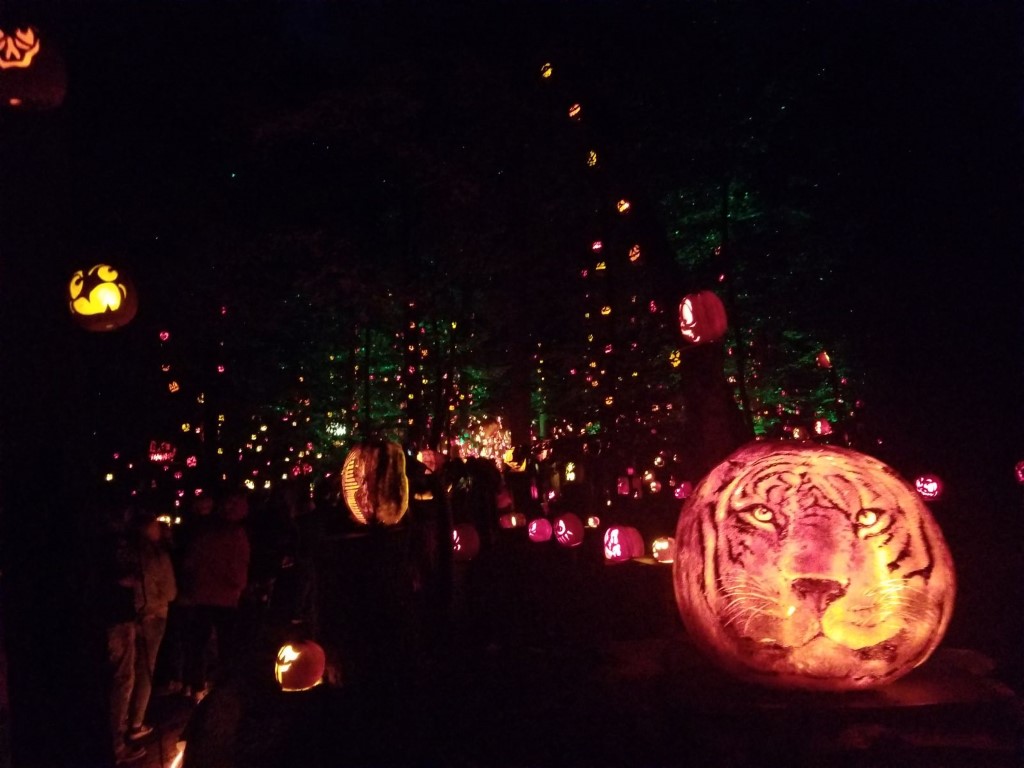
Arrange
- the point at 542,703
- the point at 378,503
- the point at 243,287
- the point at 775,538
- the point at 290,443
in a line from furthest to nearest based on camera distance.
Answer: the point at 290,443
the point at 243,287
the point at 378,503
the point at 542,703
the point at 775,538

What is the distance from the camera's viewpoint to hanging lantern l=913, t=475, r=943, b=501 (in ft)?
56.8

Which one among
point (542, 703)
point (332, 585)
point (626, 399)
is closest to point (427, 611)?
point (332, 585)

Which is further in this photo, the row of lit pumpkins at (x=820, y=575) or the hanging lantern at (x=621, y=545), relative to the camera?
the hanging lantern at (x=621, y=545)

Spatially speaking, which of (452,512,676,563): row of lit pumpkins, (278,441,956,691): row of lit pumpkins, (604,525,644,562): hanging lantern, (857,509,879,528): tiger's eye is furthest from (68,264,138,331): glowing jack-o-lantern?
(604,525,644,562): hanging lantern

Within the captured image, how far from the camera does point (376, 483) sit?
9.76 meters

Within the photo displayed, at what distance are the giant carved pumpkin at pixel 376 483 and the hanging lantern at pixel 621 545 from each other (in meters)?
3.22

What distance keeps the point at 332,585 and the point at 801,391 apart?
16.5 metres

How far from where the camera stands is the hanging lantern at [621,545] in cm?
1150

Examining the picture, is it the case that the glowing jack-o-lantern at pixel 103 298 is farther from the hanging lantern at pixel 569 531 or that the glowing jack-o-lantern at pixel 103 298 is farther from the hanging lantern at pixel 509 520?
the hanging lantern at pixel 509 520

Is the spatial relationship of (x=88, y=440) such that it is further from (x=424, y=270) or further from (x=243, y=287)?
(x=424, y=270)

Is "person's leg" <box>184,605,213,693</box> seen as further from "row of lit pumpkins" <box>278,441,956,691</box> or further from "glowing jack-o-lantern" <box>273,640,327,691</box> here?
"row of lit pumpkins" <box>278,441,956,691</box>

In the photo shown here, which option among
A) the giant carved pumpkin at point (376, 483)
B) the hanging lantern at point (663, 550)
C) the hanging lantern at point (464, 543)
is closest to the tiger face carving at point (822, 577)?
the giant carved pumpkin at point (376, 483)

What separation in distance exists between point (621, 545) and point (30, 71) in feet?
30.1

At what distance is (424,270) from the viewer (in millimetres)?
15102
